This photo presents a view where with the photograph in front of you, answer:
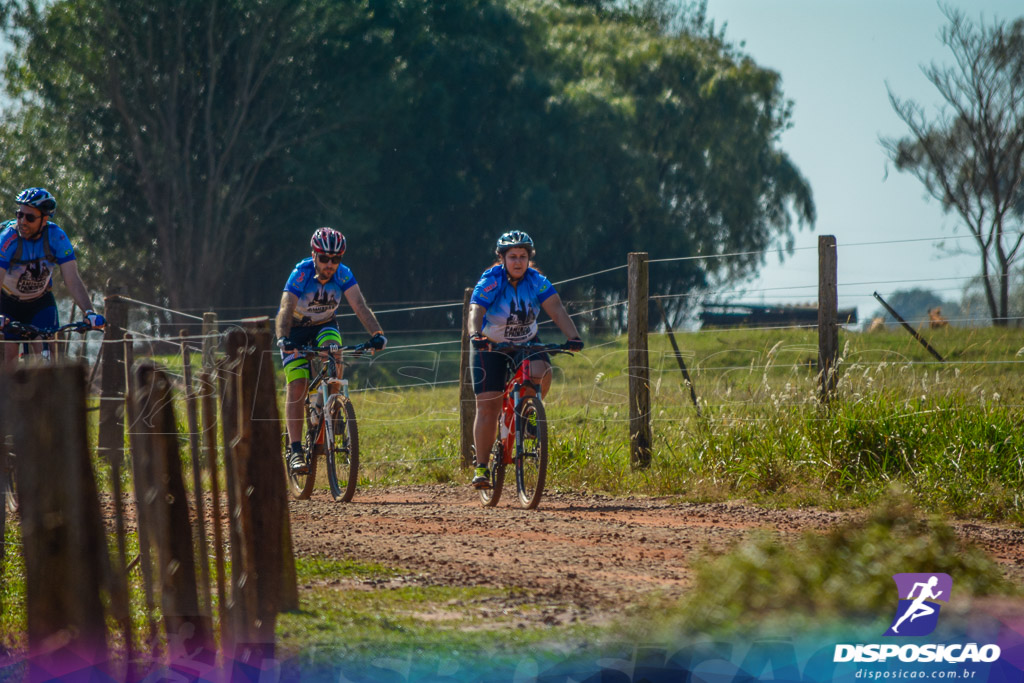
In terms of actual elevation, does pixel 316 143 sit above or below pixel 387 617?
above

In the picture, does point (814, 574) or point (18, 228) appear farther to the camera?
point (18, 228)

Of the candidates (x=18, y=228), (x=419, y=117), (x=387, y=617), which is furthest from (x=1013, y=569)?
(x=419, y=117)

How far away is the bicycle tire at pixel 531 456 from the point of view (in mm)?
8289

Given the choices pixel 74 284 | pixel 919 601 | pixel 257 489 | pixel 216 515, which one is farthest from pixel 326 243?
pixel 919 601

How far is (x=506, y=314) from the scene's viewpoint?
8.60 meters

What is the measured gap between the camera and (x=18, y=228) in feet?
27.0

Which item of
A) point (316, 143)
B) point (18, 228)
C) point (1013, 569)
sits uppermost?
point (316, 143)

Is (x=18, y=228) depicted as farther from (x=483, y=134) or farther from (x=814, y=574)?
(x=483, y=134)

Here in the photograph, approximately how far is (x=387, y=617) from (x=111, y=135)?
33.7 meters

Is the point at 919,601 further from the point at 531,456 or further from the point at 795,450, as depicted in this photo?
the point at 795,450

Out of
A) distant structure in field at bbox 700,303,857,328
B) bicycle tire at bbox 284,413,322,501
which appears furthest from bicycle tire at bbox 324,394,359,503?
distant structure in field at bbox 700,303,857,328

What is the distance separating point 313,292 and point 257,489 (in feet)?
16.1

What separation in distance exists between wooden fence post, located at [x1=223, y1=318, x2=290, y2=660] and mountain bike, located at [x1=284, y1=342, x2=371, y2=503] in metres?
4.40

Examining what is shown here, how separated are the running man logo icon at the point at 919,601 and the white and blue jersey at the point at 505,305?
4.60m
